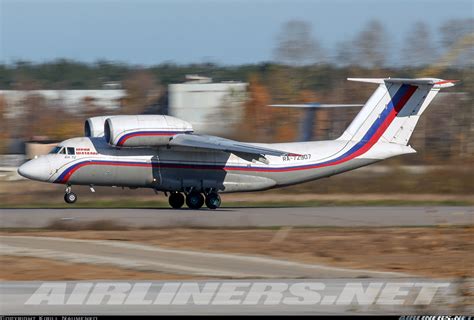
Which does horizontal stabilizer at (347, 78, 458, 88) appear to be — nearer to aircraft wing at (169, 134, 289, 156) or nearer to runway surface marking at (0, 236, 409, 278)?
aircraft wing at (169, 134, 289, 156)

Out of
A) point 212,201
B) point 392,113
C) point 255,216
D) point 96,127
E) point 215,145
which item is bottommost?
point 212,201

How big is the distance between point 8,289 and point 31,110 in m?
53.2

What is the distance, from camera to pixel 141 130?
82.9 feet

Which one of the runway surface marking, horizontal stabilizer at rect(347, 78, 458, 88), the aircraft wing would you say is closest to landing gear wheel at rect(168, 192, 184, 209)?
the aircraft wing

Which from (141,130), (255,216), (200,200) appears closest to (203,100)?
(200,200)

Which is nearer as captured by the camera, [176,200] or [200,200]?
[200,200]

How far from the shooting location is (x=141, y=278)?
514 inches

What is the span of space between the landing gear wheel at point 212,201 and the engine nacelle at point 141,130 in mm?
2390

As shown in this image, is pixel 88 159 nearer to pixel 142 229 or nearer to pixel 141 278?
pixel 142 229

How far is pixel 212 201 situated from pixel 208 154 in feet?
5.13

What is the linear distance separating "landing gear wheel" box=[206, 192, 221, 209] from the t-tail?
16.2ft

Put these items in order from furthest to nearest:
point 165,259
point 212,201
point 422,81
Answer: point 212,201 < point 422,81 < point 165,259

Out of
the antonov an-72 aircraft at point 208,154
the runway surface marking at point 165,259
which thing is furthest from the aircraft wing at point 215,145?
the runway surface marking at point 165,259

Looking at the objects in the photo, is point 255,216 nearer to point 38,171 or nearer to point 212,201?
point 212,201
